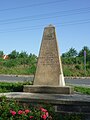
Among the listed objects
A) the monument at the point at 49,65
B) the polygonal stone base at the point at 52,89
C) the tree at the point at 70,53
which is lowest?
the polygonal stone base at the point at 52,89

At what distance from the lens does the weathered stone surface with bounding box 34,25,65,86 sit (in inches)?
317

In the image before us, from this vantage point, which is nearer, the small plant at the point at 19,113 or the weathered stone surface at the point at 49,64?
the small plant at the point at 19,113

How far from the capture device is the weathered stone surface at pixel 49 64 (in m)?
8.05

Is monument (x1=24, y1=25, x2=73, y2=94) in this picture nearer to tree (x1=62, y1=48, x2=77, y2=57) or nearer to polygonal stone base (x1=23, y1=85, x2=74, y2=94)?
polygonal stone base (x1=23, y1=85, x2=74, y2=94)

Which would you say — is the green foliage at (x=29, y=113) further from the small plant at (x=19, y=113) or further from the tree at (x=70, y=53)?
the tree at (x=70, y=53)

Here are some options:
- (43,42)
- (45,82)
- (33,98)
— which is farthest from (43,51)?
(33,98)

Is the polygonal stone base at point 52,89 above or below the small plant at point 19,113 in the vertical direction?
above

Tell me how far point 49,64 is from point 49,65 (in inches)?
1.2

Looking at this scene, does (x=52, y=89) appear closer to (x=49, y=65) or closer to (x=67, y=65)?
(x=49, y=65)

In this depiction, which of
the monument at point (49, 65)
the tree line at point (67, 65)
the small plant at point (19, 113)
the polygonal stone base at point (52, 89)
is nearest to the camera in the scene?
the small plant at point (19, 113)

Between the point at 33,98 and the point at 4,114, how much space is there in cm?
97

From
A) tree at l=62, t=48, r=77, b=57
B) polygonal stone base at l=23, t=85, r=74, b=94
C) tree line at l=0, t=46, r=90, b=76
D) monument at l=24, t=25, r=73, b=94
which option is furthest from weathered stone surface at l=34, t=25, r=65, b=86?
tree at l=62, t=48, r=77, b=57

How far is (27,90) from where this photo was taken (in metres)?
7.87

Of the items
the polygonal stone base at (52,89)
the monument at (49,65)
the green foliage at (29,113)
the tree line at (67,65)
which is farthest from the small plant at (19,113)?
the tree line at (67,65)
